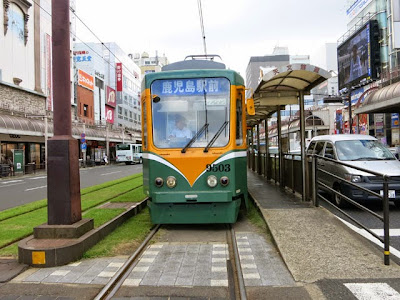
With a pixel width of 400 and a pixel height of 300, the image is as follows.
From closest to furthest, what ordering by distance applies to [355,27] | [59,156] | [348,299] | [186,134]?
[348,299] < [59,156] < [186,134] < [355,27]

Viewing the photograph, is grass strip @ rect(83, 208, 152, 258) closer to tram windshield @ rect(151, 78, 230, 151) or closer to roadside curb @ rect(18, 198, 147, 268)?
roadside curb @ rect(18, 198, 147, 268)

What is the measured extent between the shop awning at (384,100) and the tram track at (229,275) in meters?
14.0

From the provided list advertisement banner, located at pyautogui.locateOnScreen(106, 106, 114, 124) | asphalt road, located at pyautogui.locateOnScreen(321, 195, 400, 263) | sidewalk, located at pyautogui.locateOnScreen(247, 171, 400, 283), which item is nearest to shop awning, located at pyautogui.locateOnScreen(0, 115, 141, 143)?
asphalt road, located at pyautogui.locateOnScreen(321, 195, 400, 263)

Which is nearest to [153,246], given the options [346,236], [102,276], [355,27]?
[102,276]

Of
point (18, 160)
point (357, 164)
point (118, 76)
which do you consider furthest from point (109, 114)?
point (357, 164)

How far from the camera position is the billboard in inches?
1558

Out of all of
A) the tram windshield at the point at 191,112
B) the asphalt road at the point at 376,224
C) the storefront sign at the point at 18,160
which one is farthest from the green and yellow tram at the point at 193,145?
the storefront sign at the point at 18,160

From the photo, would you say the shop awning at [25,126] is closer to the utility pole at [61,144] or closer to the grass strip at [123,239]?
the grass strip at [123,239]

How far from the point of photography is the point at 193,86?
7.11 m

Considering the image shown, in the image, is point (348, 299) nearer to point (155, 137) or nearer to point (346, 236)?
point (346, 236)

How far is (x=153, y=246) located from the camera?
20.2ft

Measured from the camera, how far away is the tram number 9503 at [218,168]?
684 cm

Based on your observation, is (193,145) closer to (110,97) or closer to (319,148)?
(319,148)

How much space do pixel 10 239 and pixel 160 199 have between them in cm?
269
